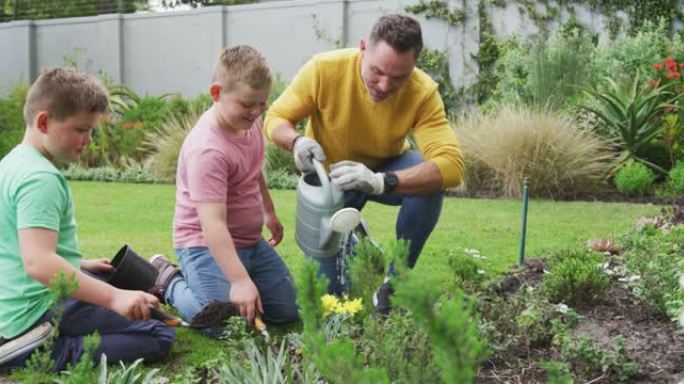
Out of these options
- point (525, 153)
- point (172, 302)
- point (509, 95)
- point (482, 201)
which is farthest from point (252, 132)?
point (509, 95)

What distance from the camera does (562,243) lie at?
216 inches

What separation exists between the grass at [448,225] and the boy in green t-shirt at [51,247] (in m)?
1.32

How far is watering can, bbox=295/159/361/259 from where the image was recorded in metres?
3.19

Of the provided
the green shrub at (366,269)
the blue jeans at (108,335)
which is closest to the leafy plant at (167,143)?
the blue jeans at (108,335)

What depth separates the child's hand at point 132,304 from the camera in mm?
2693

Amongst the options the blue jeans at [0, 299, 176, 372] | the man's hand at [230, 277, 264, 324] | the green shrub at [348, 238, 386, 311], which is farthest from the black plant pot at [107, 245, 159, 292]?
the green shrub at [348, 238, 386, 311]

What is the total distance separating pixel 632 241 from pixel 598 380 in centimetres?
210

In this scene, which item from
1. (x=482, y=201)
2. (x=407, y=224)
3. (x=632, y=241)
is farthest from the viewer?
(x=482, y=201)

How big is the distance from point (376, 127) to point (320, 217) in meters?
0.67

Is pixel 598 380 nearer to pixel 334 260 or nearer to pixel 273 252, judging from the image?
pixel 334 260

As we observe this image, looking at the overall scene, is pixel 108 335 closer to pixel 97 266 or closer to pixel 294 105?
pixel 97 266

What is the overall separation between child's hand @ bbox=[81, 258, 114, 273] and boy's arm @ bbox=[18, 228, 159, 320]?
1.94ft

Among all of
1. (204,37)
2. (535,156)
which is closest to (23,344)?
(535,156)

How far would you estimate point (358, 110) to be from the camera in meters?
3.71
